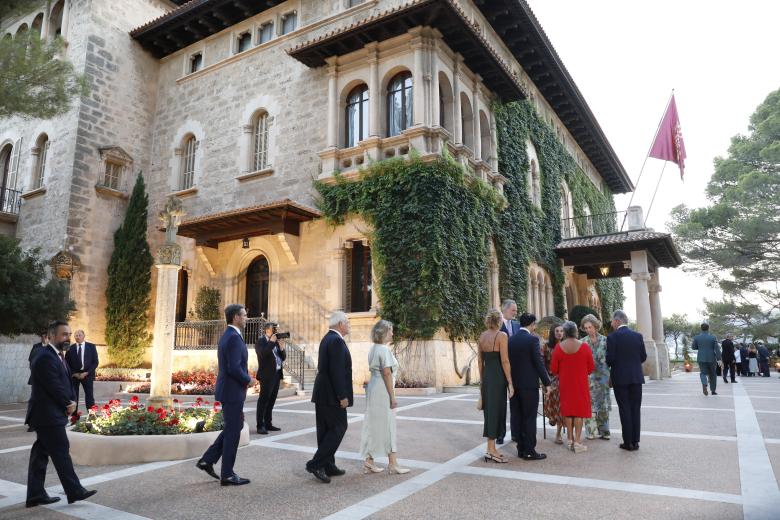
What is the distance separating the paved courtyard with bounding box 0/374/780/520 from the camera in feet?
14.5

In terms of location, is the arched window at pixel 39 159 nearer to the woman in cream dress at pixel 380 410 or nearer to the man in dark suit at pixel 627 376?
A: the woman in cream dress at pixel 380 410

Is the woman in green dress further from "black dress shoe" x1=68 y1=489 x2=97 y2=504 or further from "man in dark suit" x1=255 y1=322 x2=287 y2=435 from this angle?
"black dress shoe" x1=68 y1=489 x2=97 y2=504

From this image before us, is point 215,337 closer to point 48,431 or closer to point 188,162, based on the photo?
point 188,162

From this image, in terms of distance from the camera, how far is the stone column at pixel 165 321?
10.3m

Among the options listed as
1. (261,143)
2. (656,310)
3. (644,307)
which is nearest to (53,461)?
(261,143)

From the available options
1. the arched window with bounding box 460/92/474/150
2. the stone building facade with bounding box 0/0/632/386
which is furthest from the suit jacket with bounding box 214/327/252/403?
the arched window with bounding box 460/92/474/150

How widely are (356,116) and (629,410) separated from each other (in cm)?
1272

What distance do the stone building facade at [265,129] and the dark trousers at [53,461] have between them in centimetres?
1019

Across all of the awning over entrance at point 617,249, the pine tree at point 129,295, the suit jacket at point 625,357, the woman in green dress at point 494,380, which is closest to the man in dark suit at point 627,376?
the suit jacket at point 625,357

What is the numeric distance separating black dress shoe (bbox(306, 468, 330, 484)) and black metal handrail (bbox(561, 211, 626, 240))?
813 inches

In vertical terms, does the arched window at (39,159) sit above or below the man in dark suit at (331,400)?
above

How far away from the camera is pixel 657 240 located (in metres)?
20.7

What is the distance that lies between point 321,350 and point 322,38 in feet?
42.5

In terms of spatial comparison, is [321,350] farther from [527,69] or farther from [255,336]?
[527,69]
